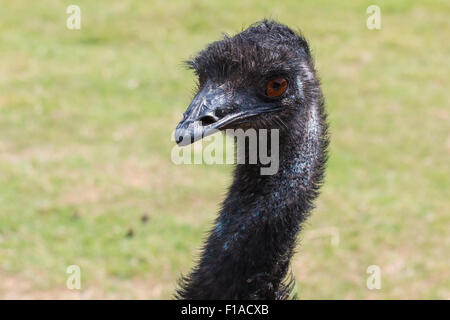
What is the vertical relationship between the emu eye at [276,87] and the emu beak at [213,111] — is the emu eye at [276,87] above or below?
above

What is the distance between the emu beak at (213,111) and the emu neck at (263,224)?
0.56 feet

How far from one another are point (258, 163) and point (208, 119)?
32 centimetres

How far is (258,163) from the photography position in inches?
116

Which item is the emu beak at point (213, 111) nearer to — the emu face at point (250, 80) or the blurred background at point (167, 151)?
the emu face at point (250, 80)

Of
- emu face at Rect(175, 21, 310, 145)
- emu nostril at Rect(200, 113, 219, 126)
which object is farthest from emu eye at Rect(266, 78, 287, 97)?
emu nostril at Rect(200, 113, 219, 126)

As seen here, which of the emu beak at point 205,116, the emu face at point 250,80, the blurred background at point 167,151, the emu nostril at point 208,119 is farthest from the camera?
the blurred background at point 167,151

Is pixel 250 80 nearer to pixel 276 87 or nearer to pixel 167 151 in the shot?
pixel 276 87

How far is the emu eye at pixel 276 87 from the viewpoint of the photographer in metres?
2.92

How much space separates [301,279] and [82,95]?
3664mm

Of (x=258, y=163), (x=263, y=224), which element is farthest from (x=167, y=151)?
(x=263, y=224)

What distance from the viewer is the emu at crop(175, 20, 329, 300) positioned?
2.77 meters

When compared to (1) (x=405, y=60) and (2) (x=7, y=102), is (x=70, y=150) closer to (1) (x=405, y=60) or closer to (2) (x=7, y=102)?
(2) (x=7, y=102)

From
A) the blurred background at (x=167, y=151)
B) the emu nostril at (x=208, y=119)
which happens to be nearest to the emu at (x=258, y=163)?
the emu nostril at (x=208, y=119)
